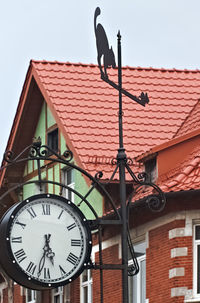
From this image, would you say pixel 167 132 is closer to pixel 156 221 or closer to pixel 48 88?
pixel 48 88

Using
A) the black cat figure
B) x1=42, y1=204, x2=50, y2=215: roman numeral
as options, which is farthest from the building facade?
x1=42, y1=204, x2=50, y2=215: roman numeral

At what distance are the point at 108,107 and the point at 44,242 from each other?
14626mm

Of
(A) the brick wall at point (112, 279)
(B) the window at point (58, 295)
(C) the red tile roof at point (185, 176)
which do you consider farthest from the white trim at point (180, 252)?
(B) the window at point (58, 295)

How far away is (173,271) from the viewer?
73.7 feet

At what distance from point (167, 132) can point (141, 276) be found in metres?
5.25

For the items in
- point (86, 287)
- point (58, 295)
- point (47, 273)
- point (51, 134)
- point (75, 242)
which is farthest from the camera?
point (51, 134)

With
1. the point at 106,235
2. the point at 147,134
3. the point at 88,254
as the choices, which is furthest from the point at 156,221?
the point at 88,254

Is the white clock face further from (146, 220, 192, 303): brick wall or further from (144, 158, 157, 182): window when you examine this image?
(144, 158, 157, 182): window

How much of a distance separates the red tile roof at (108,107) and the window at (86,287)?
263 cm

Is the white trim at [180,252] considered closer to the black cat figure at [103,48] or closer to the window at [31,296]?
the black cat figure at [103,48]

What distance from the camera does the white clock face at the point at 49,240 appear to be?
1506 centimetres

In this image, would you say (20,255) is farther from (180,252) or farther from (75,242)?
(180,252)

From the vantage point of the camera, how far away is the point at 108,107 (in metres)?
29.7

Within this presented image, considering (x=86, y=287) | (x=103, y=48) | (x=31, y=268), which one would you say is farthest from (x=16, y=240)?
(x=86, y=287)
